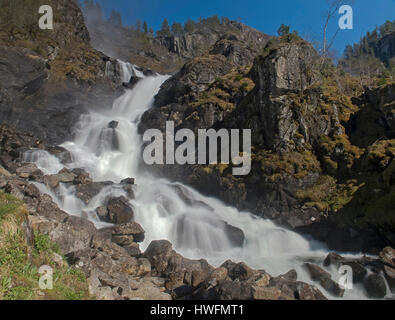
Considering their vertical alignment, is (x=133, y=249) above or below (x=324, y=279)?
above

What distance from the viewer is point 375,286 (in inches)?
527

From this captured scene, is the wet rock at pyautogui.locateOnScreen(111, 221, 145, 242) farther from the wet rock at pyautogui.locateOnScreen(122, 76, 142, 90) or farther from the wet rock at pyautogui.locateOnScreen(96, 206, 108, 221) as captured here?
the wet rock at pyautogui.locateOnScreen(122, 76, 142, 90)

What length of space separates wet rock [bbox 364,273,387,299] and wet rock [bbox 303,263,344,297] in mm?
1375

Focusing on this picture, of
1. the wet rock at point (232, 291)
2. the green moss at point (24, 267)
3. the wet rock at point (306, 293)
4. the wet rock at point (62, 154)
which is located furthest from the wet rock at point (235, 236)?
the wet rock at point (62, 154)

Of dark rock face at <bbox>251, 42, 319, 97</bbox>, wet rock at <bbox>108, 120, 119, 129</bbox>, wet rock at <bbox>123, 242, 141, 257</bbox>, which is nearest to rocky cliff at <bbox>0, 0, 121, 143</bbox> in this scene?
wet rock at <bbox>108, 120, 119, 129</bbox>

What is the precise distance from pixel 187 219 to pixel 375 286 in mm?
12305

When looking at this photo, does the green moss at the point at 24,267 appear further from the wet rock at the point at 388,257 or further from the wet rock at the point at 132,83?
the wet rock at the point at 132,83

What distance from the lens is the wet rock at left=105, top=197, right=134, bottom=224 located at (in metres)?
20.6

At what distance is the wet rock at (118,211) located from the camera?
20562 millimetres

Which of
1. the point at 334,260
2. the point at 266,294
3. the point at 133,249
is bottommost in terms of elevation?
the point at 266,294

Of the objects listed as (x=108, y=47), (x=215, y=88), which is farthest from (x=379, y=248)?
(x=108, y=47)

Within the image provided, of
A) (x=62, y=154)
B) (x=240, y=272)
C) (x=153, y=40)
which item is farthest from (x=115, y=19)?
(x=240, y=272)

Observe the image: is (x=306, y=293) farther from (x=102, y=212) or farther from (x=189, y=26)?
(x=189, y=26)

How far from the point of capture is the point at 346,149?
79.1 feet
